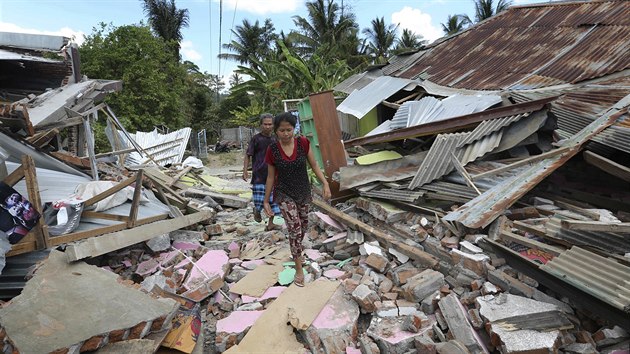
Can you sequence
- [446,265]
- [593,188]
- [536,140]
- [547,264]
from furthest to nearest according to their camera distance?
[536,140], [593,188], [446,265], [547,264]

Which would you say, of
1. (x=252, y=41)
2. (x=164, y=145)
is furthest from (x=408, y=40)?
(x=164, y=145)

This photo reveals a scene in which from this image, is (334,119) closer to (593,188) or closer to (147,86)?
(593,188)

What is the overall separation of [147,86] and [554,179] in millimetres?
17784

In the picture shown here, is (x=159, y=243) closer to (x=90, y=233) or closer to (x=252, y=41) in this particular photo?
(x=90, y=233)

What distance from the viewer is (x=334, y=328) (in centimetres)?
255

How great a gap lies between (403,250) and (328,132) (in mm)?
2409

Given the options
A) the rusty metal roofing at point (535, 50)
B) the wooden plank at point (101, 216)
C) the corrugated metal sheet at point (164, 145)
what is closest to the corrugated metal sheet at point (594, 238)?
the wooden plank at point (101, 216)

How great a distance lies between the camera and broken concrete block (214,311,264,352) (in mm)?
2627

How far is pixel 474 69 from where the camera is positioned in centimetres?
773

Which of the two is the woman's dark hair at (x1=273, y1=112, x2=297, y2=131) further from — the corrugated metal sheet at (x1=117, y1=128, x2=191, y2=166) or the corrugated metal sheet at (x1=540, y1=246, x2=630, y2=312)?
the corrugated metal sheet at (x1=117, y1=128, x2=191, y2=166)

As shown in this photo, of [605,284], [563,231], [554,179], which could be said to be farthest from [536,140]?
[605,284]

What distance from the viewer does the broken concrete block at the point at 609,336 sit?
6.27 feet

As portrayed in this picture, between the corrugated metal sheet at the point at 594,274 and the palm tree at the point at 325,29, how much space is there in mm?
21565

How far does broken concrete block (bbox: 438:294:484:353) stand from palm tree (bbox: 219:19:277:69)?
25988 millimetres
